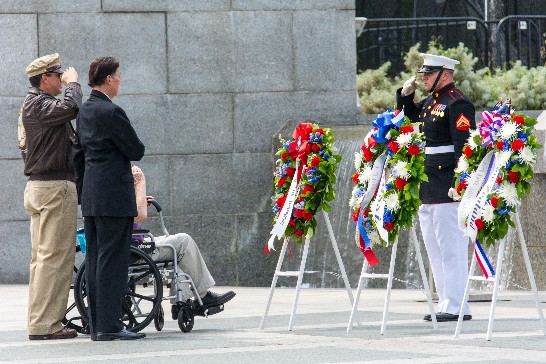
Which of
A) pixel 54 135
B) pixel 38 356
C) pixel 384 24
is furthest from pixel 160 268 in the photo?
pixel 384 24

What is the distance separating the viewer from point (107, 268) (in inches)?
378

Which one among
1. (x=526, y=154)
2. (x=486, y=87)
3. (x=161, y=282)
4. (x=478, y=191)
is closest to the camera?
(x=526, y=154)

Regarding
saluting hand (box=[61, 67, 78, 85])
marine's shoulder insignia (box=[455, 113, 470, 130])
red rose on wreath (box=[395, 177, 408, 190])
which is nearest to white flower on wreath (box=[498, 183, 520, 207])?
red rose on wreath (box=[395, 177, 408, 190])

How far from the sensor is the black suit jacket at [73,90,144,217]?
960 cm

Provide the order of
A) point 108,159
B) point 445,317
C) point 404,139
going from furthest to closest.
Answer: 1. point 445,317
2. point 108,159
3. point 404,139

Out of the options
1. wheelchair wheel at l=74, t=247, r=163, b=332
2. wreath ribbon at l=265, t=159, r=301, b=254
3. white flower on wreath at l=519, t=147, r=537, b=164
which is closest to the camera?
white flower on wreath at l=519, t=147, r=537, b=164

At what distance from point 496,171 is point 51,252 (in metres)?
3.24

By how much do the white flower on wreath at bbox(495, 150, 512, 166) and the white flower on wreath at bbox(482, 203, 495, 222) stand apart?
302 millimetres

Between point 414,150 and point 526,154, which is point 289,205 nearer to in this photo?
point 414,150

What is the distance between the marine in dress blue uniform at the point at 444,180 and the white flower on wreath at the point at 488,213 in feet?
4.90

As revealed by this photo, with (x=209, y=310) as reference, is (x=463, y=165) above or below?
above

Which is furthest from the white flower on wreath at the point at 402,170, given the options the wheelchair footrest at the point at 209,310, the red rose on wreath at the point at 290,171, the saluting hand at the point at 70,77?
the saluting hand at the point at 70,77

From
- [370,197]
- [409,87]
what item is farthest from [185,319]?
[409,87]

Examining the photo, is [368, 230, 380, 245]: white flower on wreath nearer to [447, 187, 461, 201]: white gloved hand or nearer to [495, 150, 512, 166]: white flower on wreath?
[447, 187, 461, 201]: white gloved hand
